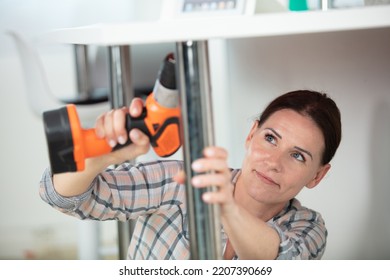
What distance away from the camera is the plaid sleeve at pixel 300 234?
3.34 feet

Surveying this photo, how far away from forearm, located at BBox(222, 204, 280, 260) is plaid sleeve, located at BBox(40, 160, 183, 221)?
0.19m

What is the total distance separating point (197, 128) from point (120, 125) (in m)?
0.10

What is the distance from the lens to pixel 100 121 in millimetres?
889

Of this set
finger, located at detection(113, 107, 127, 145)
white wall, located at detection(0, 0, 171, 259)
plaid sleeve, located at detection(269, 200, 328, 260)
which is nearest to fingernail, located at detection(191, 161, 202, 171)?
finger, located at detection(113, 107, 127, 145)

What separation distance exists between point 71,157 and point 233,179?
398 millimetres

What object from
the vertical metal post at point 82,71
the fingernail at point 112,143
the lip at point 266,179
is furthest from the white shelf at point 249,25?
the vertical metal post at point 82,71

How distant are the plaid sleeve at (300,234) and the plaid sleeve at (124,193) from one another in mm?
183

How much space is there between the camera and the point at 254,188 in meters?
1.13

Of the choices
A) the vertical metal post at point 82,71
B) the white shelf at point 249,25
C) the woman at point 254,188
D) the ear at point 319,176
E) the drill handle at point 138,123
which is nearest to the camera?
the white shelf at point 249,25

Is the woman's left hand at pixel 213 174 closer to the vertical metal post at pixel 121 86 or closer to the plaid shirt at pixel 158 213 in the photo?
the plaid shirt at pixel 158 213

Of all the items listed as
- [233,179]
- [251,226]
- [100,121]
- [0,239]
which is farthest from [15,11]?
[251,226]

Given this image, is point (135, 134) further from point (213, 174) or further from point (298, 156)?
point (298, 156)

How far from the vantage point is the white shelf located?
0.76 metres

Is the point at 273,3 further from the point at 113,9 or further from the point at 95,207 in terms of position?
the point at 113,9
